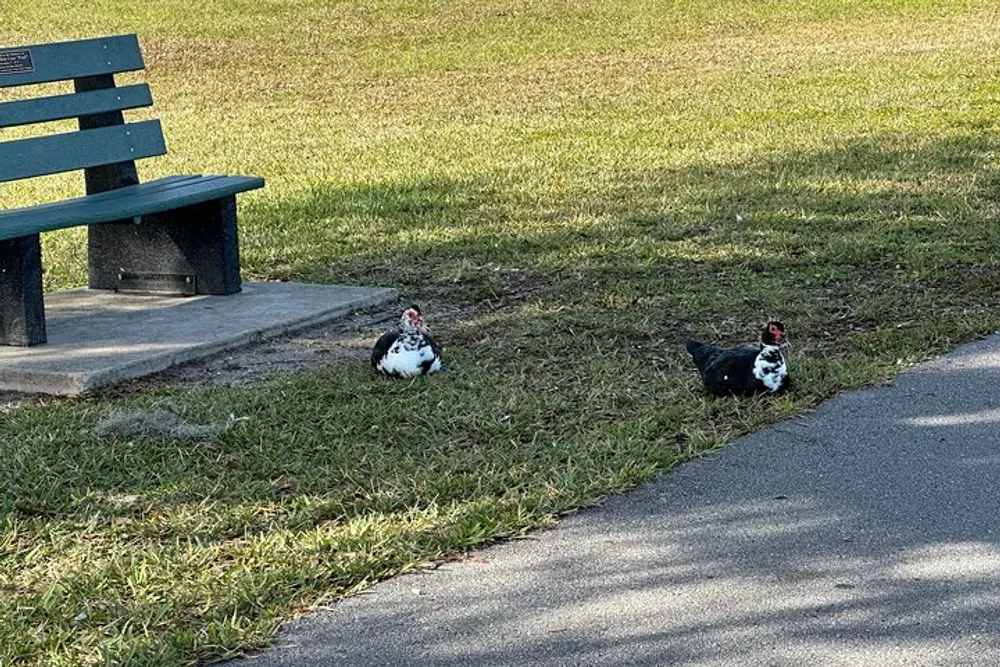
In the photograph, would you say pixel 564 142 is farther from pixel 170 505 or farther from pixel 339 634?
pixel 339 634

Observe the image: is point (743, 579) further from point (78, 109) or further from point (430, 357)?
point (78, 109)

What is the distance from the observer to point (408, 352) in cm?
582

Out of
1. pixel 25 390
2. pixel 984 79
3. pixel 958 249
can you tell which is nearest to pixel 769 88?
pixel 984 79

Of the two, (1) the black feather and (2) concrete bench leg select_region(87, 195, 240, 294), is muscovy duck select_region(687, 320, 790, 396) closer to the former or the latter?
(1) the black feather

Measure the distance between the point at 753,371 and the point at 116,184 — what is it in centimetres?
329

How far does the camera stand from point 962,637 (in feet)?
12.0

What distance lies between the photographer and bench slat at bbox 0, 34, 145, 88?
273 inches

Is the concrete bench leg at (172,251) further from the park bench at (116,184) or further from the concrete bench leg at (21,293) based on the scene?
the concrete bench leg at (21,293)

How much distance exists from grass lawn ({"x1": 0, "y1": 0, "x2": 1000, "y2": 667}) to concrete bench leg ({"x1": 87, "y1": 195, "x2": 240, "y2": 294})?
0.61 metres

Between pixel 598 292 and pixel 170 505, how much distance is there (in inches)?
124

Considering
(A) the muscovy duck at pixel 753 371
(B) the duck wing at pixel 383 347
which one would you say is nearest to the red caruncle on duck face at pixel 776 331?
(A) the muscovy duck at pixel 753 371

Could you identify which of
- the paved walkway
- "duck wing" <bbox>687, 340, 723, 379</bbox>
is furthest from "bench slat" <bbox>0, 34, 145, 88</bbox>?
the paved walkway

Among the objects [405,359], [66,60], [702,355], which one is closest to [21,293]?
[66,60]

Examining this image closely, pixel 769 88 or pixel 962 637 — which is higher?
pixel 769 88
